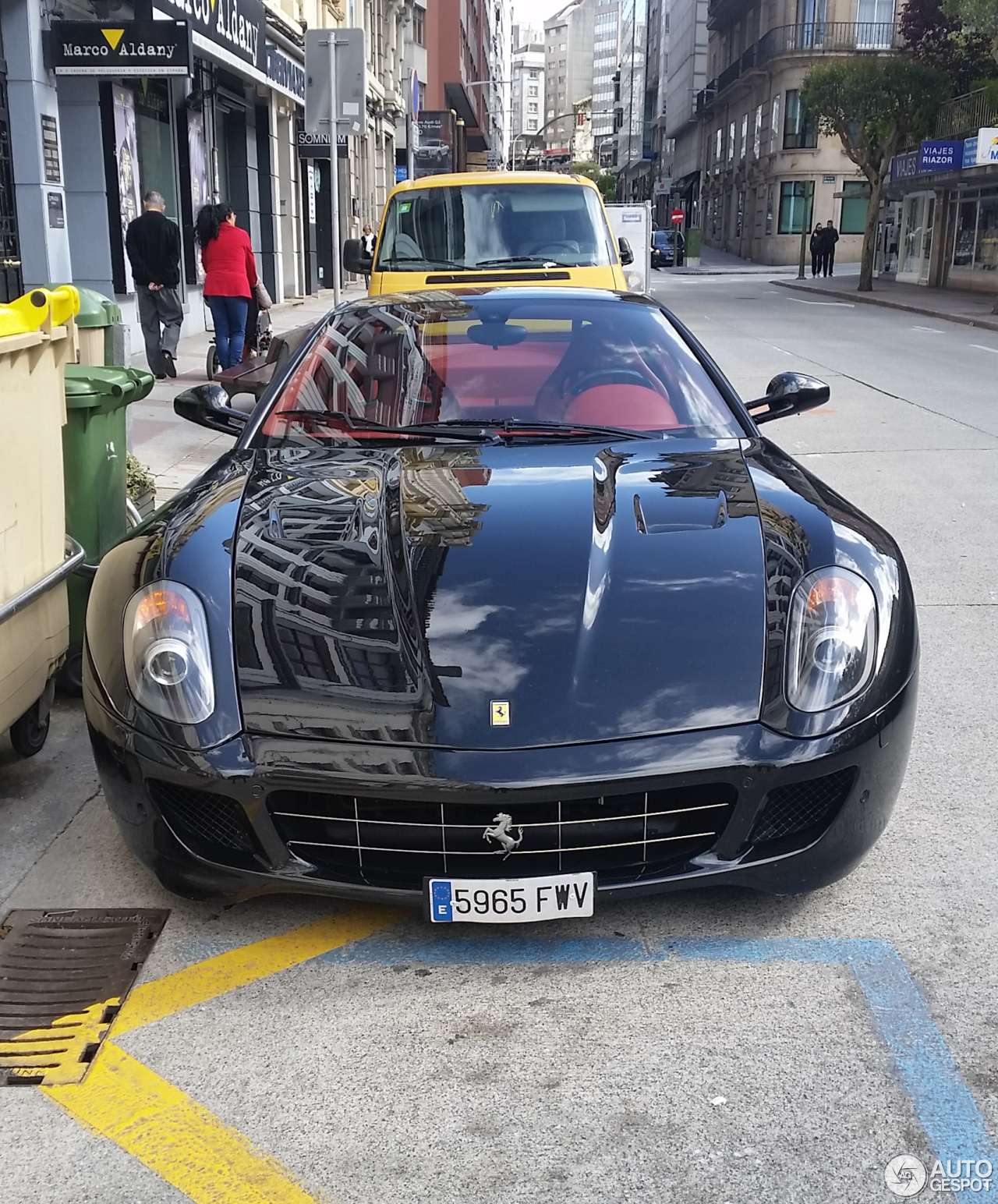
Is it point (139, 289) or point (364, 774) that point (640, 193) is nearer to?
point (139, 289)

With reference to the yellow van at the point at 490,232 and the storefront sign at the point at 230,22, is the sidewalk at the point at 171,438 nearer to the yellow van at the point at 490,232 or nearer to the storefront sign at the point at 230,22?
the yellow van at the point at 490,232

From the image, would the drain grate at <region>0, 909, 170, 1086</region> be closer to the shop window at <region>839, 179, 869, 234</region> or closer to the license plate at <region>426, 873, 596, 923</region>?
the license plate at <region>426, 873, 596, 923</region>

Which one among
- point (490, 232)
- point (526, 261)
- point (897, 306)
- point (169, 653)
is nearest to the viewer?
point (169, 653)

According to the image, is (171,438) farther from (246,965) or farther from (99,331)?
(246,965)

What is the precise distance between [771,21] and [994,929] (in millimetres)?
64833

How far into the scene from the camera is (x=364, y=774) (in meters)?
2.57

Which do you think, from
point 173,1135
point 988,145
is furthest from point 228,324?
point 988,145

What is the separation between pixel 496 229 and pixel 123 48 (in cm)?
482

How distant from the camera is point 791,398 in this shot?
4.18m

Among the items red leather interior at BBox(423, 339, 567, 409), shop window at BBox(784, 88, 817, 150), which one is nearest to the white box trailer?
red leather interior at BBox(423, 339, 567, 409)

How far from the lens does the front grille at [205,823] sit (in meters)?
2.73

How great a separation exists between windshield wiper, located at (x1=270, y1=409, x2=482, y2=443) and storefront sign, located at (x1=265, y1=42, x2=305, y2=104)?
18.5m

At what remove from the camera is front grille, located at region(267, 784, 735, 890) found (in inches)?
103

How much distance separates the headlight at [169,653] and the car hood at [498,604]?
9 centimetres
